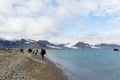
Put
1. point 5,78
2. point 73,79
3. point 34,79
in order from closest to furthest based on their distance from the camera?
point 5,78 < point 34,79 < point 73,79

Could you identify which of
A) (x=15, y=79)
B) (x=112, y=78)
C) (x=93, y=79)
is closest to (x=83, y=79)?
(x=93, y=79)

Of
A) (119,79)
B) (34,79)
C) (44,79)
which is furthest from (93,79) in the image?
(34,79)

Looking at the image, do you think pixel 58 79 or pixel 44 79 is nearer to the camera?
pixel 44 79

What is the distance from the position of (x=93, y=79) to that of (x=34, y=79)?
13.5 m

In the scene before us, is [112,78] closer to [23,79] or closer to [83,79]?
[83,79]

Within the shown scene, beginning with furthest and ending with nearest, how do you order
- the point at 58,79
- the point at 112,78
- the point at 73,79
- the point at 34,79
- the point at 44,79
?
1. the point at 112,78
2. the point at 73,79
3. the point at 58,79
4. the point at 44,79
5. the point at 34,79

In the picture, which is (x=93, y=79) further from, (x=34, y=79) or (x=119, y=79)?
(x=34, y=79)

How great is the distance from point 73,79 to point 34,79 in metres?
10.4

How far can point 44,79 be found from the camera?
94.5 feet

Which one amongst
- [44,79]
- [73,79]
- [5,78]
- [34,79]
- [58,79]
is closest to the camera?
[5,78]

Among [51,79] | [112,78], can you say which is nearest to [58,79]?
[51,79]

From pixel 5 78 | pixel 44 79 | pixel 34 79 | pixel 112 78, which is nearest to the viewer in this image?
pixel 5 78

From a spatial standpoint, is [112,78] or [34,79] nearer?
[34,79]

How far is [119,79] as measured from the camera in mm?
37344
